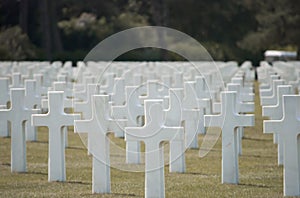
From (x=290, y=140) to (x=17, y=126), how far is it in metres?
3.82

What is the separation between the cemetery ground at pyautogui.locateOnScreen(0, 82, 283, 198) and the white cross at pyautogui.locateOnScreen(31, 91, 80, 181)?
164mm

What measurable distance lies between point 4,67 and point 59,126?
1746 cm

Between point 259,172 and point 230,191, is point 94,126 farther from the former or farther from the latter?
point 259,172

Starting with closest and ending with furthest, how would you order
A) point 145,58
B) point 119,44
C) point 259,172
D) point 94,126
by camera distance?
point 94,126 → point 259,172 → point 119,44 → point 145,58

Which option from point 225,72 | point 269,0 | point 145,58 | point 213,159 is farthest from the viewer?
point 269,0

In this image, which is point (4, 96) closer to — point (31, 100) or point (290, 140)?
point (31, 100)

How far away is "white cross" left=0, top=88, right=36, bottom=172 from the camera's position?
12039 mm

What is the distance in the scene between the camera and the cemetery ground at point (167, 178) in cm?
1048

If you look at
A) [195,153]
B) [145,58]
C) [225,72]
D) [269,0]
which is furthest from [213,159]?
[269,0]

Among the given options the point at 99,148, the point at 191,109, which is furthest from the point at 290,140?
the point at 191,109

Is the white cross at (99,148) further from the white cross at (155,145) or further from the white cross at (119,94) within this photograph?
the white cross at (119,94)

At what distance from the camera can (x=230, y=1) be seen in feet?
198

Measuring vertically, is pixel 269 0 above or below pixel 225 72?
above

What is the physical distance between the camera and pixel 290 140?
9.89 m
